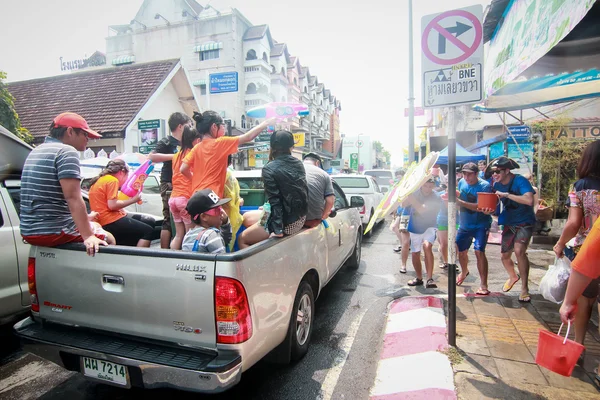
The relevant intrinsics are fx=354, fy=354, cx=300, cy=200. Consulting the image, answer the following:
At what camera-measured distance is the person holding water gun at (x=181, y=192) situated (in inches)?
144

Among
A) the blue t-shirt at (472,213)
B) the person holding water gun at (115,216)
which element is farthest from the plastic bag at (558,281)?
the person holding water gun at (115,216)

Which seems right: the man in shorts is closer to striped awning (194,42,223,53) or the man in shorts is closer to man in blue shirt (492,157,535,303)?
man in blue shirt (492,157,535,303)

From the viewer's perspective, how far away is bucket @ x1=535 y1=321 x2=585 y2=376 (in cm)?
207

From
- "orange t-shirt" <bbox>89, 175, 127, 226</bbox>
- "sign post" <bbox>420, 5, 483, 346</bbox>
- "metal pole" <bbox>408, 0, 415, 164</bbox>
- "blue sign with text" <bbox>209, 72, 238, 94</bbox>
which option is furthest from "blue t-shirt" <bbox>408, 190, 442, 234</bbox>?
"metal pole" <bbox>408, 0, 415, 164</bbox>

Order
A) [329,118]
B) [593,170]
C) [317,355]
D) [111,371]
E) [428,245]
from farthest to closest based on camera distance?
[329,118]
[428,245]
[317,355]
[593,170]
[111,371]

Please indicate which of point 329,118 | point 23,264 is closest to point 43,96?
point 23,264

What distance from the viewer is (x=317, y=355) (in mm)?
3412

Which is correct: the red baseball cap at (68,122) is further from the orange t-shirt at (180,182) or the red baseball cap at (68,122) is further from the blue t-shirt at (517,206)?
the blue t-shirt at (517,206)

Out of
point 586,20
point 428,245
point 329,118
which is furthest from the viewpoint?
point 329,118

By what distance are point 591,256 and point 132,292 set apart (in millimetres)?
2838

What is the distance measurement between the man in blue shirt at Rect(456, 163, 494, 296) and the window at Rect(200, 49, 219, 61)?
96.0ft

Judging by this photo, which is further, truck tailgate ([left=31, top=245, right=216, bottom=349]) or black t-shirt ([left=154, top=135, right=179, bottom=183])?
black t-shirt ([left=154, top=135, right=179, bottom=183])

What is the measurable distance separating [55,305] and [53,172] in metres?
1.00

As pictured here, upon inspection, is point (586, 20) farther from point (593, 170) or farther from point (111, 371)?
point (111, 371)
